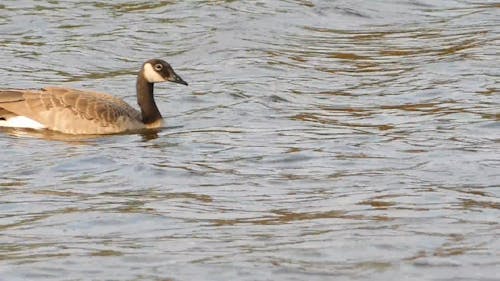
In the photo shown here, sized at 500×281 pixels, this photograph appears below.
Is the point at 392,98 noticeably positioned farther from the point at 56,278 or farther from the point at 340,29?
the point at 56,278

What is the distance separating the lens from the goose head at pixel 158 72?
60.9ft

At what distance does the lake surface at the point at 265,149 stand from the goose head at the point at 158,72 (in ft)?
1.63

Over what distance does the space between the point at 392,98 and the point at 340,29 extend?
5.61 meters

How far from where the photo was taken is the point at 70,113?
58.6 feet

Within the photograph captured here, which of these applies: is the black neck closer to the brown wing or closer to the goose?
the goose

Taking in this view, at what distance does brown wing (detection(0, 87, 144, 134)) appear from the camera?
17828 mm

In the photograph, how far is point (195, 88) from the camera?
20000 mm

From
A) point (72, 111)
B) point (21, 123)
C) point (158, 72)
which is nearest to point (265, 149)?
point (72, 111)

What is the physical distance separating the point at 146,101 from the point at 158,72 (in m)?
0.38

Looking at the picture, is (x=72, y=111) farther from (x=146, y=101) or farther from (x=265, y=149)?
(x=265, y=149)

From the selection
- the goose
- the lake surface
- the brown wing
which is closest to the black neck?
the goose

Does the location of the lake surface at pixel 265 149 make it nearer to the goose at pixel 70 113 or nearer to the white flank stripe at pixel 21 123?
the goose at pixel 70 113

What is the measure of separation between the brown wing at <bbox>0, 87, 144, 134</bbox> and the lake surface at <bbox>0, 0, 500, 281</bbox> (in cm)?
31

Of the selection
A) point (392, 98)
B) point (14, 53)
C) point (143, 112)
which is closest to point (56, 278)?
point (143, 112)
